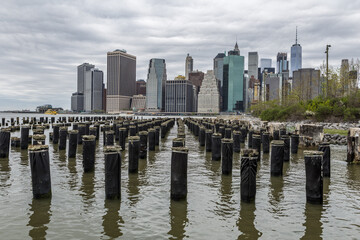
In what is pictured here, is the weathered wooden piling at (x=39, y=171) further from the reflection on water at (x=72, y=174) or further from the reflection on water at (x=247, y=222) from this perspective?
the reflection on water at (x=247, y=222)

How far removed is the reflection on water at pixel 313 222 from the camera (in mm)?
7066

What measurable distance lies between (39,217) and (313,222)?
7.23 meters

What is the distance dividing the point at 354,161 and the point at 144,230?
13135 mm

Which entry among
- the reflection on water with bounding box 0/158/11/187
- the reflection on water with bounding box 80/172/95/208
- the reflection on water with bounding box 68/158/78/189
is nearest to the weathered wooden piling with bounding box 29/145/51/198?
the reflection on water with bounding box 80/172/95/208

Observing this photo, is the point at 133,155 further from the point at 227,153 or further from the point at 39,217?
the point at 39,217

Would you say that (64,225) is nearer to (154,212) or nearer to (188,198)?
(154,212)

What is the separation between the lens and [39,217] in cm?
788

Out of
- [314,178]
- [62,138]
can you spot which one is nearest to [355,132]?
[314,178]

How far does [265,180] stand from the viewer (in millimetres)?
12281

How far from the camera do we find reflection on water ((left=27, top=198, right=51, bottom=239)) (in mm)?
6957

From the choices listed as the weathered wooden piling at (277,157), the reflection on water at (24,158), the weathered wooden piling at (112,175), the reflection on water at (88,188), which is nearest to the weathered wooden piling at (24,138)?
the reflection on water at (24,158)

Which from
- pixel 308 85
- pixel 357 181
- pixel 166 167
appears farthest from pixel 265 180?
pixel 308 85

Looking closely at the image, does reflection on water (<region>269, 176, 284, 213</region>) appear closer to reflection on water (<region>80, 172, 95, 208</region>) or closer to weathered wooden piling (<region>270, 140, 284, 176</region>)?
weathered wooden piling (<region>270, 140, 284, 176</region>)

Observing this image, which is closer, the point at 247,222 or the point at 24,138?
the point at 247,222
